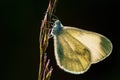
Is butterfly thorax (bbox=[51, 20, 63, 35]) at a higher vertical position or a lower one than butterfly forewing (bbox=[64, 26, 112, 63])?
higher

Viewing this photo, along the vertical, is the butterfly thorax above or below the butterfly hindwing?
above

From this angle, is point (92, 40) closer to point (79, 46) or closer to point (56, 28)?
point (79, 46)

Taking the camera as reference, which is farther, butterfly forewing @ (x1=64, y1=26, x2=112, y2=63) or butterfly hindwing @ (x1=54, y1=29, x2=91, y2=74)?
butterfly forewing @ (x1=64, y1=26, x2=112, y2=63)

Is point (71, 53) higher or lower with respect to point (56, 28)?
lower

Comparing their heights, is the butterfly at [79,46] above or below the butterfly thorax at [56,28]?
below

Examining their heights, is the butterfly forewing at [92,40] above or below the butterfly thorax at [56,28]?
below

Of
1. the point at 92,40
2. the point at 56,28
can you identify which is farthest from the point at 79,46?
the point at 56,28

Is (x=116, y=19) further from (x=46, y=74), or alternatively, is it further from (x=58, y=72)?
(x=46, y=74)

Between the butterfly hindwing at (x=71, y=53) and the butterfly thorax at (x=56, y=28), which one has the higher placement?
the butterfly thorax at (x=56, y=28)

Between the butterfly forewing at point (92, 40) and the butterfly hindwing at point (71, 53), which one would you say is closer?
the butterfly hindwing at point (71, 53)
